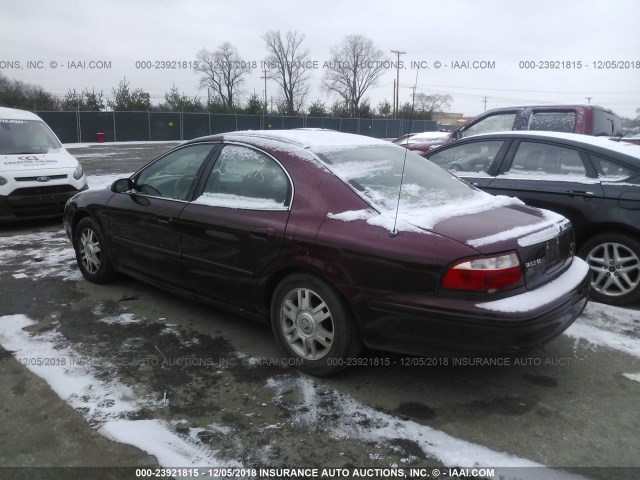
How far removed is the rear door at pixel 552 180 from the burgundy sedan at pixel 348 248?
1188 mm

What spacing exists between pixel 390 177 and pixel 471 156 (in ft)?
7.48

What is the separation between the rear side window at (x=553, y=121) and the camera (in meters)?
7.50

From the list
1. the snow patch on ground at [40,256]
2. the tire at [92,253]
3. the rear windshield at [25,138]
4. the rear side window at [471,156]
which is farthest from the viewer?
the rear windshield at [25,138]

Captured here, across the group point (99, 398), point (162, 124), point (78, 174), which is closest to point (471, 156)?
point (99, 398)

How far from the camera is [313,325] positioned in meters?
3.19

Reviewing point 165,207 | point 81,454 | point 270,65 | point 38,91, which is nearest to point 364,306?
point 81,454

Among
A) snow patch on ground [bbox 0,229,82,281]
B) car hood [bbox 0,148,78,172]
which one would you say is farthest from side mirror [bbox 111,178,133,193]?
car hood [bbox 0,148,78,172]

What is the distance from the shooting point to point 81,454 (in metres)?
2.52

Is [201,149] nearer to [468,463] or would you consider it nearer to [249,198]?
[249,198]

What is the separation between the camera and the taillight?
2686 millimetres

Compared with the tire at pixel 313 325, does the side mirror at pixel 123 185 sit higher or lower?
higher

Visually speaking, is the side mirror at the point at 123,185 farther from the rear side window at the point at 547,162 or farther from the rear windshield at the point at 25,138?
the rear windshield at the point at 25,138

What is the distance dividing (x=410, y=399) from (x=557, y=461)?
2.75ft

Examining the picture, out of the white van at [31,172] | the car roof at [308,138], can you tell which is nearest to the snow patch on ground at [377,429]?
the car roof at [308,138]
